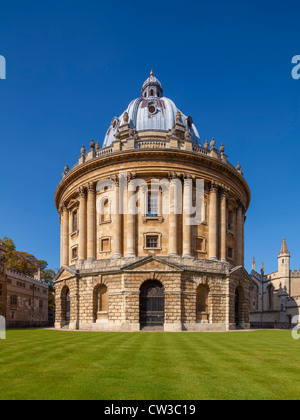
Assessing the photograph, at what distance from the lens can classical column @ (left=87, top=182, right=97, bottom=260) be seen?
41812mm

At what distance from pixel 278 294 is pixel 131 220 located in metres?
50.9

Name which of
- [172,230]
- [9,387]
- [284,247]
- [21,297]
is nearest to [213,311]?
[172,230]

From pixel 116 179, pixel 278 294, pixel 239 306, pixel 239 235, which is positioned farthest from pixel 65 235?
pixel 278 294

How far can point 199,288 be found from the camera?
39094mm

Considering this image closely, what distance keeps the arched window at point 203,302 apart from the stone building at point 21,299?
27.2 m

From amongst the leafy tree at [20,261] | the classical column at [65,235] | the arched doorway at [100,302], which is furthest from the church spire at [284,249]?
the arched doorway at [100,302]

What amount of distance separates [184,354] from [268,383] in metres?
6.02

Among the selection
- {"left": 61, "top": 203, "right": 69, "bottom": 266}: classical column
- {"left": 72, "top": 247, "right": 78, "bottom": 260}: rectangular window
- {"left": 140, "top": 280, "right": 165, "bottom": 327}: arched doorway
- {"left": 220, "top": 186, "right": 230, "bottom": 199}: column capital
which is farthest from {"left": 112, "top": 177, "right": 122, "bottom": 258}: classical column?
{"left": 220, "top": 186, "right": 230, "bottom": 199}: column capital

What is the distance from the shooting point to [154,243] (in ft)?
Answer: 129

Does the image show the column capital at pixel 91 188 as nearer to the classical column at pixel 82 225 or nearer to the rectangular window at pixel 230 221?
the classical column at pixel 82 225

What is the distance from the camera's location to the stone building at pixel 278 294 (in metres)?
73.7

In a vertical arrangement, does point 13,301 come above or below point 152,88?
below

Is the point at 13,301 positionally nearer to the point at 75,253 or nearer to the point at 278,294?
the point at 75,253
